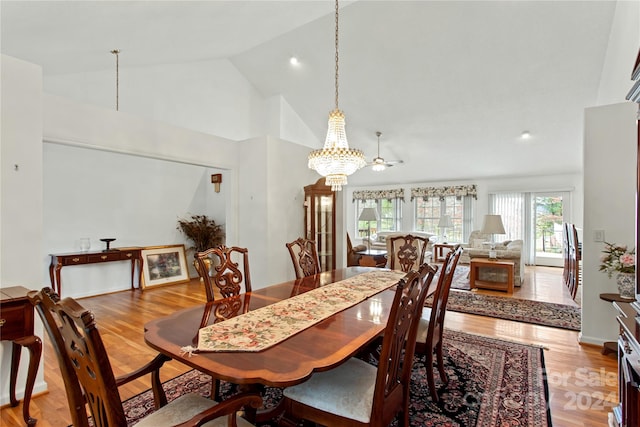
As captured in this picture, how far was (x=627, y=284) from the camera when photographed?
8.72ft

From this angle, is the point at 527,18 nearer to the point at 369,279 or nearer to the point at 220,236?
the point at 369,279

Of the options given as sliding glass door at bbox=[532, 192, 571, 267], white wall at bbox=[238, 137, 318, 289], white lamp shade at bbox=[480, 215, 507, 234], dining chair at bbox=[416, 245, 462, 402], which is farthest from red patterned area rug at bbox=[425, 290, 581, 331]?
sliding glass door at bbox=[532, 192, 571, 267]

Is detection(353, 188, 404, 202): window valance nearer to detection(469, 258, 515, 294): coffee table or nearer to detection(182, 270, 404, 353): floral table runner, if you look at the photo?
detection(469, 258, 515, 294): coffee table

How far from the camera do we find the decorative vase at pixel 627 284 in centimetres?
263

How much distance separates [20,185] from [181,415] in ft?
6.88

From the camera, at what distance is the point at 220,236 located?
634 centimetres

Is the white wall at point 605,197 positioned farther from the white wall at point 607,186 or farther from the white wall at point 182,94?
the white wall at point 182,94

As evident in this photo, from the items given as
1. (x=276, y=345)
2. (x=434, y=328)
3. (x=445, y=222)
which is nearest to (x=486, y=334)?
(x=434, y=328)

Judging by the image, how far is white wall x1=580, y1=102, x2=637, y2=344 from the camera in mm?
2900

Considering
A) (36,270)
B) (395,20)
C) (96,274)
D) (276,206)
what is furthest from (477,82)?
(96,274)

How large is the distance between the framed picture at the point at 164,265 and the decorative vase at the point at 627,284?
6.13 m

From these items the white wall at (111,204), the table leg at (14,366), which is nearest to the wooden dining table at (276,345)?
the table leg at (14,366)

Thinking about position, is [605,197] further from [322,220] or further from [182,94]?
[182,94]

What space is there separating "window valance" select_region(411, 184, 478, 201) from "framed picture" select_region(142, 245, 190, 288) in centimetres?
647
